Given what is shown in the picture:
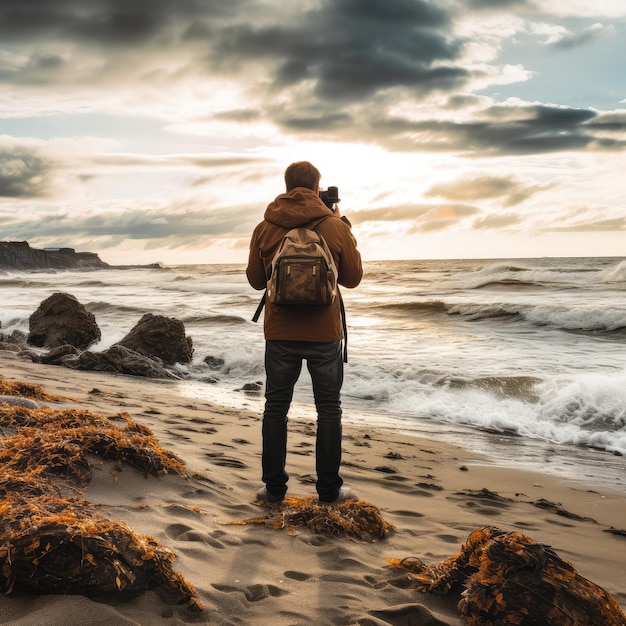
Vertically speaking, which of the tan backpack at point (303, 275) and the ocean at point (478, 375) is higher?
the tan backpack at point (303, 275)

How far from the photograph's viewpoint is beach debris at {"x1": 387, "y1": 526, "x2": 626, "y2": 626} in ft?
6.93

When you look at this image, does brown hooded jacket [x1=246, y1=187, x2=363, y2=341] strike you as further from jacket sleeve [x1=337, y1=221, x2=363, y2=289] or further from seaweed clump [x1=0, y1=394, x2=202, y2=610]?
seaweed clump [x1=0, y1=394, x2=202, y2=610]

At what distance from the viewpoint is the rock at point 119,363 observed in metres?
9.96

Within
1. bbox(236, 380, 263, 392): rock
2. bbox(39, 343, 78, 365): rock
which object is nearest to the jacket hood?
bbox(236, 380, 263, 392): rock

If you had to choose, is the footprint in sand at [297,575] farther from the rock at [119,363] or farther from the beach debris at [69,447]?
the rock at [119,363]

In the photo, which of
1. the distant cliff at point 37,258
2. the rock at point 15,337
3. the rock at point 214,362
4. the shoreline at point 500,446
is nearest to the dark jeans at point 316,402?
the shoreline at point 500,446

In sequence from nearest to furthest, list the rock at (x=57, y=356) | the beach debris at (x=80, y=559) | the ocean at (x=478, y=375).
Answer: the beach debris at (x=80, y=559)
the ocean at (x=478, y=375)
the rock at (x=57, y=356)

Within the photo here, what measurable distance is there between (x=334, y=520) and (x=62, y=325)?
1161 cm

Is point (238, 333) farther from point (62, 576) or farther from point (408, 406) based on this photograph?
point (62, 576)

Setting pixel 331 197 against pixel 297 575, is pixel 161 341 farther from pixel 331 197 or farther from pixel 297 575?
pixel 297 575

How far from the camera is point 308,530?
125 inches

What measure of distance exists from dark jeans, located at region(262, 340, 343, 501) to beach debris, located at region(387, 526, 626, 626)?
124 cm

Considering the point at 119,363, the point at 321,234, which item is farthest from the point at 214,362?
the point at 321,234

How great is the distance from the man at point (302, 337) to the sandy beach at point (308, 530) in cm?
43
